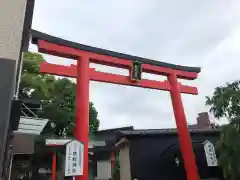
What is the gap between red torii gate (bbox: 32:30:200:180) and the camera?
995 centimetres

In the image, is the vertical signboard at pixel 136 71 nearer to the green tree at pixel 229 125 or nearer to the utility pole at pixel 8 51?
the green tree at pixel 229 125

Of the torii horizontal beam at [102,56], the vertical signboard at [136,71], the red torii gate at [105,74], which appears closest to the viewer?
the red torii gate at [105,74]

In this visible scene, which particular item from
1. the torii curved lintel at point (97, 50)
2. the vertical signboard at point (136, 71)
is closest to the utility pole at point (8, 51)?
the torii curved lintel at point (97, 50)

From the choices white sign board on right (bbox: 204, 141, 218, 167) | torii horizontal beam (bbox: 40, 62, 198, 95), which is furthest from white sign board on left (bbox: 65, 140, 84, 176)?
white sign board on right (bbox: 204, 141, 218, 167)

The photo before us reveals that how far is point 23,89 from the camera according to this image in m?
19.3

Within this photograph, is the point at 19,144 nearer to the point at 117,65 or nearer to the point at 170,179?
the point at 117,65

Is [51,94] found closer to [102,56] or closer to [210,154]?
[102,56]

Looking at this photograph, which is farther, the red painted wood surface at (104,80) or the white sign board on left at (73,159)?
the red painted wood surface at (104,80)

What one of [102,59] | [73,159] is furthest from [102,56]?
[73,159]

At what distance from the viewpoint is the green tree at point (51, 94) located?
64.5 feet

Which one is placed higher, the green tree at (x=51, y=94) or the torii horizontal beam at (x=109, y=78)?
the green tree at (x=51, y=94)

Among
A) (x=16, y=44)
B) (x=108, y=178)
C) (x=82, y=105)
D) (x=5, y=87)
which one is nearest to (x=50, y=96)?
(x=108, y=178)

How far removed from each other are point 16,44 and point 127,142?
32.9ft

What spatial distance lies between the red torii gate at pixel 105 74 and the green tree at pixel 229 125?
6.50 ft
